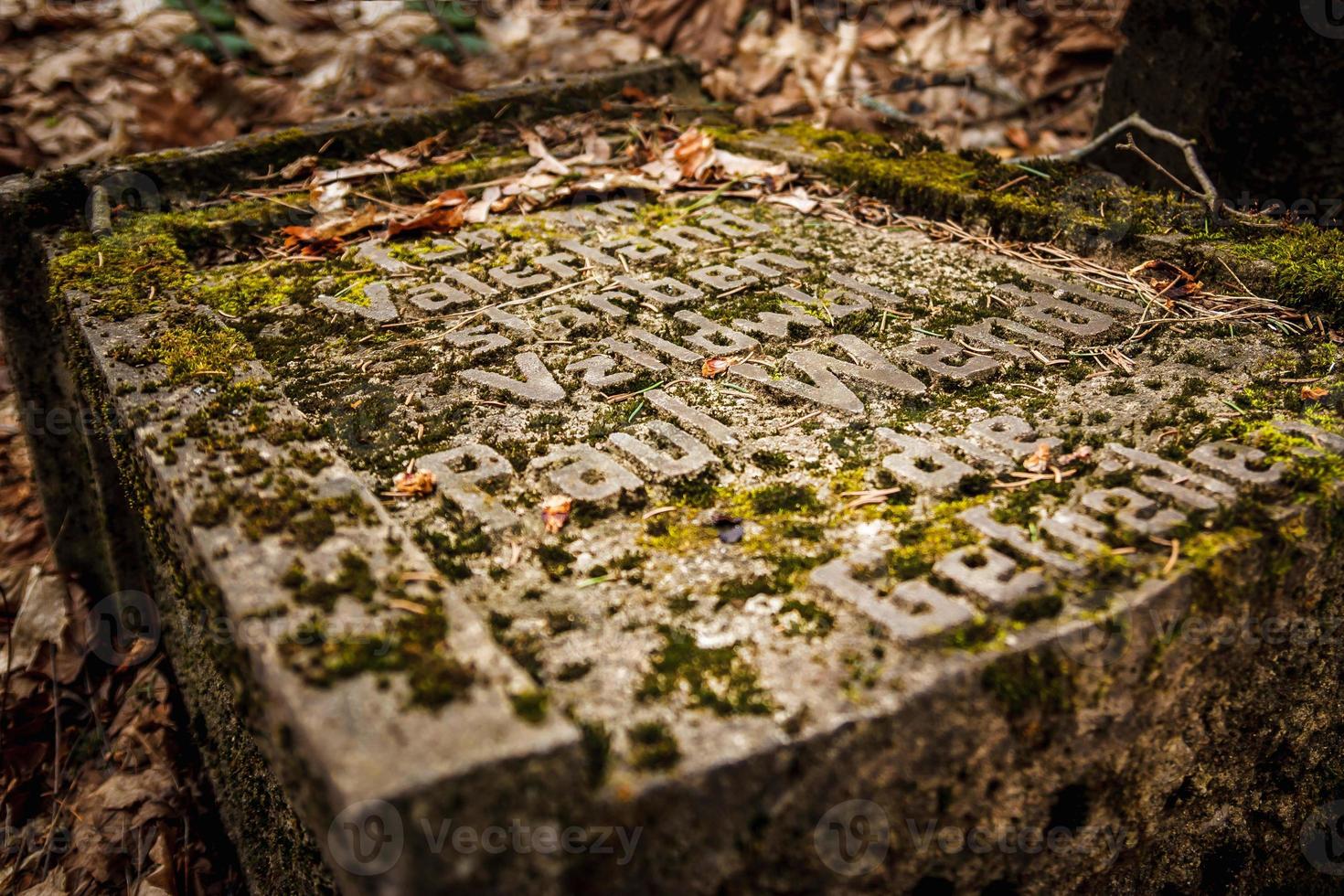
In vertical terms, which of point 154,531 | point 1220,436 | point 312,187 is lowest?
point 154,531

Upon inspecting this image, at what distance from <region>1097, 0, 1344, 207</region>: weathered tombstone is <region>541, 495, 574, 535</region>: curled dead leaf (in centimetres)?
254

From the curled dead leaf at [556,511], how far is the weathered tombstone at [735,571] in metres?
0.01

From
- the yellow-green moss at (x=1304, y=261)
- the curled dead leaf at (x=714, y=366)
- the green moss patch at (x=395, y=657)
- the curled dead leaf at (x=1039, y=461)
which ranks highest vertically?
the yellow-green moss at (x=1304, y=261)

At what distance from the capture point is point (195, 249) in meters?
3.26

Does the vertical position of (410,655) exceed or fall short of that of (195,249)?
it exceeds it

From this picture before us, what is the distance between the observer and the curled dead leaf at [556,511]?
188 cm

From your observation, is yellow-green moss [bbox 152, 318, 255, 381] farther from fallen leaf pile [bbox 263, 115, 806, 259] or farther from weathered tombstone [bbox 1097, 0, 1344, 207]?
weathered tombstone [bbox 1097, 0, 1344, 207]

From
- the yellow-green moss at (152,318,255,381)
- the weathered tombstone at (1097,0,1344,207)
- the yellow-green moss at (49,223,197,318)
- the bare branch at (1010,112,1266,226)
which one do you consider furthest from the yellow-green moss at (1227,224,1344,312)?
the yellow-green moss at (49,223,197,318)

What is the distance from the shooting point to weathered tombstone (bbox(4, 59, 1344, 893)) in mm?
1354

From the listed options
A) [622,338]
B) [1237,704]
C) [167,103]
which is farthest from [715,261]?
[167,103]

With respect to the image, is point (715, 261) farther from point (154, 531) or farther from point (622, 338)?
point (154, 531)

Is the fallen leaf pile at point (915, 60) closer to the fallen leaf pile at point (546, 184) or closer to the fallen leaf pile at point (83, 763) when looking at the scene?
the fallen leaf pile at point (546, 184)

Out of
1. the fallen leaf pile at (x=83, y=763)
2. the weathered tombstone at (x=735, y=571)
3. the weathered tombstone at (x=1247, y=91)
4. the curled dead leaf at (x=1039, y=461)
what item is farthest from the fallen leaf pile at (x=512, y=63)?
the curled dead leaf at (x=1039, y=461)

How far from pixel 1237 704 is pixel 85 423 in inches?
118
